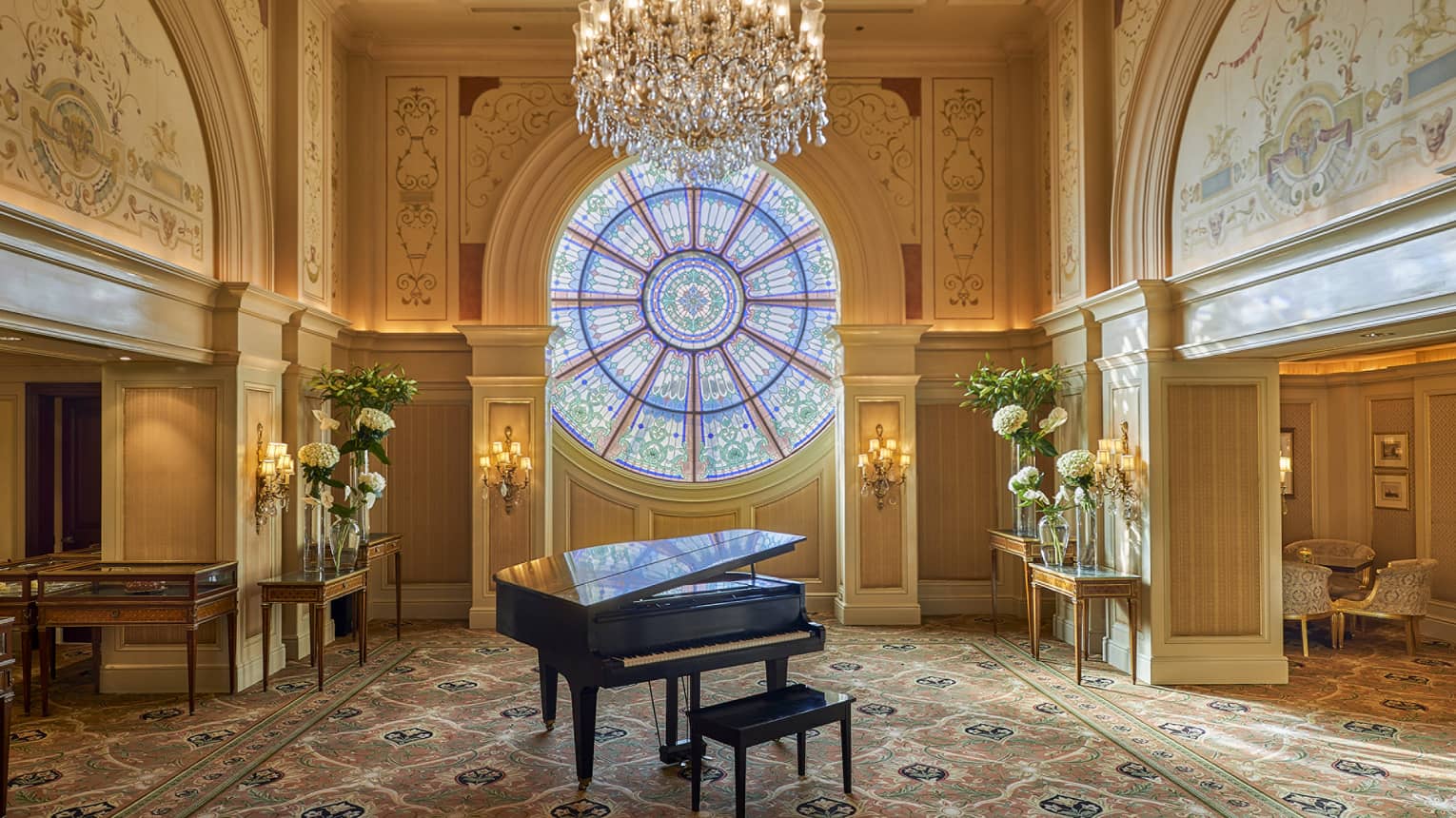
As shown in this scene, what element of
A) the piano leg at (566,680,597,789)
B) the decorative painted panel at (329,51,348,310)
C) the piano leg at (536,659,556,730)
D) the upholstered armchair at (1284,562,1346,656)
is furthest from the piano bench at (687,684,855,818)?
the decorative painted panel at (329,51,348,310)

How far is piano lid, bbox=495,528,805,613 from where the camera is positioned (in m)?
4.72

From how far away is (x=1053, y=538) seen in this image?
7430mm

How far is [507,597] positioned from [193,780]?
1.79 m

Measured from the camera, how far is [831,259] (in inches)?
392

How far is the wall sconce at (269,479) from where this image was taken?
273 inches

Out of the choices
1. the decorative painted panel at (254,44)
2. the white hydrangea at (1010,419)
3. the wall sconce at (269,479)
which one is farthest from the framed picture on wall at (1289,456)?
the decorative painted panel at (254,44)

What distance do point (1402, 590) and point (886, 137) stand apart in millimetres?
6048

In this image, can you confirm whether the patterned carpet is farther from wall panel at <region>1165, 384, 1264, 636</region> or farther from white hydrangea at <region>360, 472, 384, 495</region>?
white hydrangea at <region>360, 472, 384, 495</region>

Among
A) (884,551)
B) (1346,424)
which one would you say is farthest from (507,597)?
(1346,424)

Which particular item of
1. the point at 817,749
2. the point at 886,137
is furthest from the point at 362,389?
the point at 886,137

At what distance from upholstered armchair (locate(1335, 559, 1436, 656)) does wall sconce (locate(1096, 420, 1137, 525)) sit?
99.2 inches

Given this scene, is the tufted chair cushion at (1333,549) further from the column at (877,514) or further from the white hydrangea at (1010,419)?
the column at (877,514)

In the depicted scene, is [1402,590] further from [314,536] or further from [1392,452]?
[314,536]

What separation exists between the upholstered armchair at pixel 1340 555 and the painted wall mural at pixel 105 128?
9.87m
